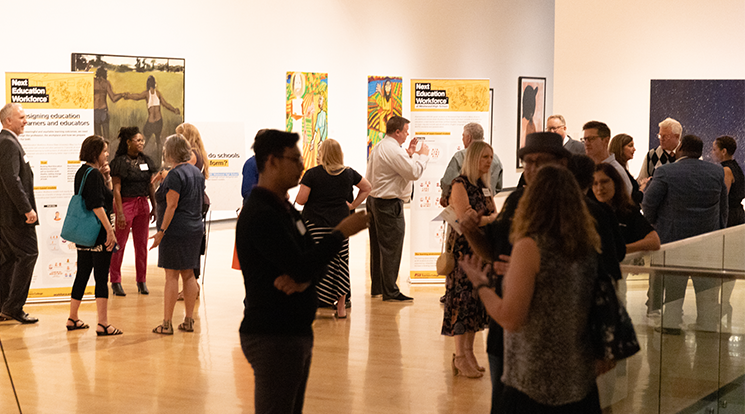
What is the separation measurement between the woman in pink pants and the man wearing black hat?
553 cm

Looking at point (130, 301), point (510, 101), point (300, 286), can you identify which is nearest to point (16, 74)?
point (130, 301)

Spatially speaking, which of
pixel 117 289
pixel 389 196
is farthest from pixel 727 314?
pixel 117 289

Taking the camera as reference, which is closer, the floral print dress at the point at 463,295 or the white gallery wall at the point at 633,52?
the floral print dress at the point at 463,295

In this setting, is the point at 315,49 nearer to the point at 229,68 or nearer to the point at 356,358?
the point at 229,68

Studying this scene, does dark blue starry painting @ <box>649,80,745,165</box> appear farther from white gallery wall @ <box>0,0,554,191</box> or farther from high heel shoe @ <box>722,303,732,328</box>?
white gallery wall @ <box>0,0,554,191</box>

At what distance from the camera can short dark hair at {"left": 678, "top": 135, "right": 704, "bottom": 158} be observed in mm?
6223

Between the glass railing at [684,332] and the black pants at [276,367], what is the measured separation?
67.6 inches

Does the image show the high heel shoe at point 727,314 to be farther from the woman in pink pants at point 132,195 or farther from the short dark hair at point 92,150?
the woman in pink pants at point 132,195

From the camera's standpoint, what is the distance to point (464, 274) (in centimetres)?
538

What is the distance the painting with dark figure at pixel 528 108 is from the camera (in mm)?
22750

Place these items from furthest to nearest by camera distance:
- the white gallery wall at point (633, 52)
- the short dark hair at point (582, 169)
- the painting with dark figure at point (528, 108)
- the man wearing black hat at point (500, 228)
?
the painting with dark figure at point (528, 108)
the white gallery wall at point (633, 52)
the short dark hair at point (582, 169)
the man wearing black hat at point (500, 228)

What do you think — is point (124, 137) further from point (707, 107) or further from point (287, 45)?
point (287, 45)

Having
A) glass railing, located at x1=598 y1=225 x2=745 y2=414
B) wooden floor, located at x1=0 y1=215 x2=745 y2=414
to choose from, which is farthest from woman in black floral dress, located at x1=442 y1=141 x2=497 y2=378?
glass railing, located at x1=598 y1=225 x2=745 y2=414

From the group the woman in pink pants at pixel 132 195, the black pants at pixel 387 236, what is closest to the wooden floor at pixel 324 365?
the black pants at pixel 387 236
